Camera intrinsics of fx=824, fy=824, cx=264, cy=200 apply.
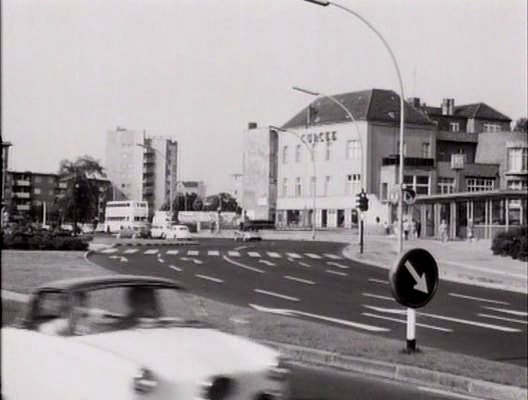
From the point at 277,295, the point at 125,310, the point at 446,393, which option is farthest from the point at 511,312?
the point at 125,310

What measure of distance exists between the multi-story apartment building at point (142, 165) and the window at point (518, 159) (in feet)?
233

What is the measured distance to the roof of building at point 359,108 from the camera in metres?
71.2

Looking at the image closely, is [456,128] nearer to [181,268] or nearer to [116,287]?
[181,268]

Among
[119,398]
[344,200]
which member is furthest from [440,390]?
A: [344,200]

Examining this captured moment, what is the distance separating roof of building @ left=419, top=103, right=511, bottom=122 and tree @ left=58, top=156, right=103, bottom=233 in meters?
89.9

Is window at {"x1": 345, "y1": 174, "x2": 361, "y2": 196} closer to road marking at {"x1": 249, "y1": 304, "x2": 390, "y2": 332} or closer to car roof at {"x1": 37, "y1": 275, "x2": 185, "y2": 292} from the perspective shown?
road marking at {"x1": 249, "y1": 304, "x2": 390, "y2": 332}

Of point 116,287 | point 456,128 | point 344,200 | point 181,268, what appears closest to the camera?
point 116,287

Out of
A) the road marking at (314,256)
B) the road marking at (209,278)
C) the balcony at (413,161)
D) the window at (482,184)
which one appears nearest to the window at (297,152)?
the balcony at (413,161)

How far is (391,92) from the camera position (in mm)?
78125

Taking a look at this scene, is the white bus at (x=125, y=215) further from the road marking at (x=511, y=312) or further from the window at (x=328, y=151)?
the window at (x=328, y=151)

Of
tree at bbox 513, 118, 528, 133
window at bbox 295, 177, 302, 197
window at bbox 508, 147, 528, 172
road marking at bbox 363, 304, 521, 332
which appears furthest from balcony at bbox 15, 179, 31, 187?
tree at bbox 513, 118, 528, 133

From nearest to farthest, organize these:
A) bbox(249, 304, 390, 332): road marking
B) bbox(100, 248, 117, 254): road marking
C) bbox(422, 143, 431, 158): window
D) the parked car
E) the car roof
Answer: the car roof, bbox(100, 248, 117, 254): road marking, bbox(249, 304, 390, 332): road marking, the parked car, bbox(422, 143, 431, 158): window

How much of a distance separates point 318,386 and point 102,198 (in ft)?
10.5

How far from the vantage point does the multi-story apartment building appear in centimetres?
953
